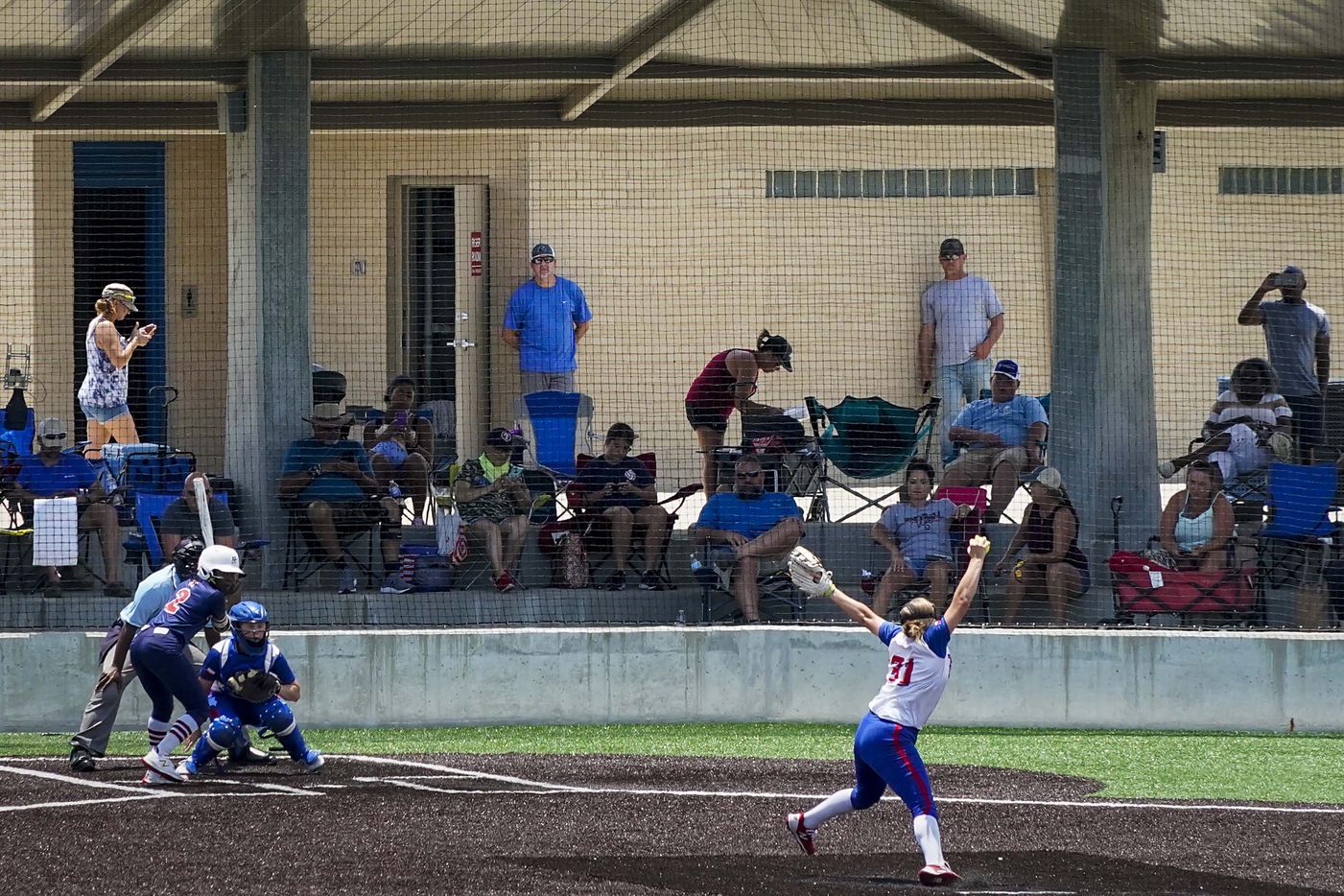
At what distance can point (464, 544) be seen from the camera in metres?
13.7

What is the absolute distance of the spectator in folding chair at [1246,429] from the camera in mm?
13898

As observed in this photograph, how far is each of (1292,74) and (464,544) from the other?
22.6 ft

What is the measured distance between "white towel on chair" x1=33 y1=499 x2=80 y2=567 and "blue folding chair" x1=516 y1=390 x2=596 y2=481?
3.15 meters

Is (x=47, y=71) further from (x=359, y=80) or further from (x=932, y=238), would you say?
(x=932, y=238)

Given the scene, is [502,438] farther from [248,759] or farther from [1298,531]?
[1298,531]

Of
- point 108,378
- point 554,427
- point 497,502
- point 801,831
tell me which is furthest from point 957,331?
point 801,831

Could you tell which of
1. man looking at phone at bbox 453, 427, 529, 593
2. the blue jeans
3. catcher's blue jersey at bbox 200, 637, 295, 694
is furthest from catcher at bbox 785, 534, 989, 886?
the blue jeans

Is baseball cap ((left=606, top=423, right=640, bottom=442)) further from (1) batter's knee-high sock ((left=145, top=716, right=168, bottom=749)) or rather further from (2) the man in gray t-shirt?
(1) batter's knee-high sock ((left=145, top=716, right=168, bottom=749))

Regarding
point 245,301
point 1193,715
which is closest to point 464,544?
point 245,301

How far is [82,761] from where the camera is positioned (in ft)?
37.0

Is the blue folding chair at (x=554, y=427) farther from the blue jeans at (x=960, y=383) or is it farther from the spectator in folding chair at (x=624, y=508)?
the blue jeans at (x=960, y=383)

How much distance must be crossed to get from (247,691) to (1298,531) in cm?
659

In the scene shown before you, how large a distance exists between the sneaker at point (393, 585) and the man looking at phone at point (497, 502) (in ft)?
1.88

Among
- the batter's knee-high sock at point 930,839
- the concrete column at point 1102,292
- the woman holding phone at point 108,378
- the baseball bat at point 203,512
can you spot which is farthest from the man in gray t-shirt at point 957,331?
the batter's knee-high sock at point 930,839
